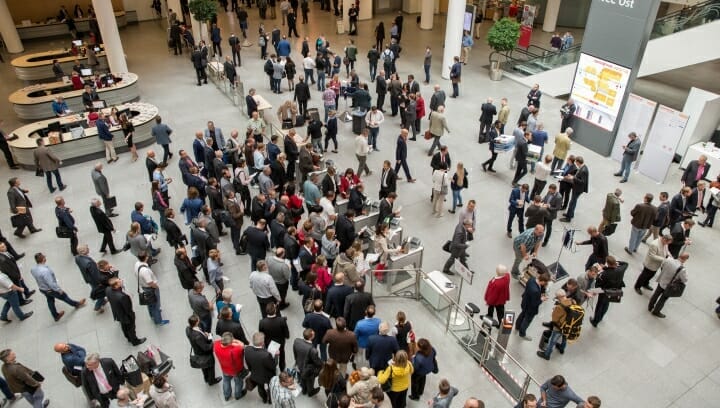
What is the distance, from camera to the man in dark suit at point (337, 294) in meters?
7.65

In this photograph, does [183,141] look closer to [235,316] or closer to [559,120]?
[235,316]

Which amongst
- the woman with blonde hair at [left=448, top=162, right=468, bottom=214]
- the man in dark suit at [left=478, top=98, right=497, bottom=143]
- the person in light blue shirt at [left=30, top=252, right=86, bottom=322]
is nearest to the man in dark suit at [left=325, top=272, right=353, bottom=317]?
the woman with blonde hair at [left=448, top=162, right=468, bottom=214]

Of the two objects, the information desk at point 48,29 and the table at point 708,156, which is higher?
the information desk at point 48,29

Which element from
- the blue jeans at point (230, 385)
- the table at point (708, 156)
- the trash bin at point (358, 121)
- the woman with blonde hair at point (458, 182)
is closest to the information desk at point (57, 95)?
the trash bin at point (358, 121)

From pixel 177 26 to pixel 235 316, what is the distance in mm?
19799

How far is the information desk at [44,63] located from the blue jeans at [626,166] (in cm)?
1986

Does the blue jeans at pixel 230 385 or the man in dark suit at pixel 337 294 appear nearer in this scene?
the blue jeans at pixel 230 385

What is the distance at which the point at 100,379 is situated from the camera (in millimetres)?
6605

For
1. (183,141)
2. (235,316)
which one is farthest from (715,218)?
(183,141)

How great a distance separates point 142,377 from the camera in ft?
22.2

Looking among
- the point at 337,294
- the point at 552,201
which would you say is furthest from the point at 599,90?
the point at 337,294

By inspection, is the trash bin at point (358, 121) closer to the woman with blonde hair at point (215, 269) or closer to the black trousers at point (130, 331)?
the woman with blonde hair at point (215, 269)

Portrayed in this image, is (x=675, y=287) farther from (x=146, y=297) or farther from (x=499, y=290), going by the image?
(x=146, y=297)

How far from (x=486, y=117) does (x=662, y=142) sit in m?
4.50
